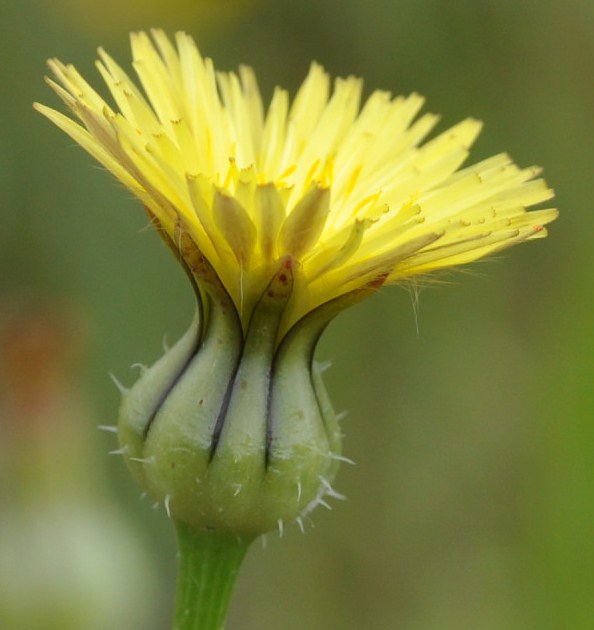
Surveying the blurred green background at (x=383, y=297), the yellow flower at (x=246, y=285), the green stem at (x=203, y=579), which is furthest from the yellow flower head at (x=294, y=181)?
the blurred green background at (x=383, y=297)

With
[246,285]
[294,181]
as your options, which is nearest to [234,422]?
[246,285]

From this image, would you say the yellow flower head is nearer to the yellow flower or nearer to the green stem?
the yellow flower

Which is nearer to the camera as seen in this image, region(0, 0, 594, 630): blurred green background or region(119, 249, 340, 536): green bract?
region(119, 249, 340, 536): green bract

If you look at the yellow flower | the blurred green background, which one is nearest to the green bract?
the yellow flower

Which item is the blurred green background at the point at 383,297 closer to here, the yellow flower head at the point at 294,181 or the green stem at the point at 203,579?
the yellow flower head at the point at 294,181

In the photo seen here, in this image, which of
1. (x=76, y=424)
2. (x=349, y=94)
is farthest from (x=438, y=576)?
(x=349, y=94)

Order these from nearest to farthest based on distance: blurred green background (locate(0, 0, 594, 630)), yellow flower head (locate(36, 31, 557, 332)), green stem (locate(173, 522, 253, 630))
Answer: yellow flower head (locate(36, 31, 557, 332))
green stem (locate(173, 522, 253, 630))
blurred green background (locate(0, 0, 594, 630))

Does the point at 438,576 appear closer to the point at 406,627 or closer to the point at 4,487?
the point at 406,627
